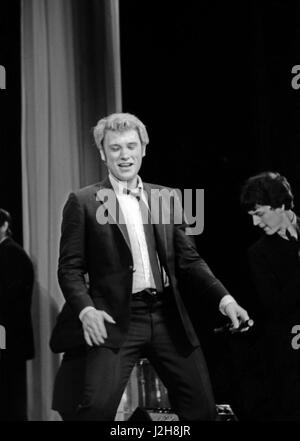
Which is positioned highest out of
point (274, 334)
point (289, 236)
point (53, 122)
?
point (53, 122)

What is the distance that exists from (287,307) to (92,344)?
118cm

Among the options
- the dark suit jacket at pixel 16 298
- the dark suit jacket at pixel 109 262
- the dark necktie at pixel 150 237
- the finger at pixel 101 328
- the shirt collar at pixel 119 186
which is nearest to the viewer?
the finger at pixel 101 328

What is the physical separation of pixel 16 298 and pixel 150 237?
101 cm

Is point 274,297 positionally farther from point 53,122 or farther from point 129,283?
point 53,122

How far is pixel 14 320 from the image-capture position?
3512 millimetres

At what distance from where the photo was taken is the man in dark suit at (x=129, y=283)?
102 inches

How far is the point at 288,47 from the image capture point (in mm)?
3559

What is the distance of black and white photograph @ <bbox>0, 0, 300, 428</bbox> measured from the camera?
346 cm

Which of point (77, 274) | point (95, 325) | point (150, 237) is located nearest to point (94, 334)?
point (95, 325)

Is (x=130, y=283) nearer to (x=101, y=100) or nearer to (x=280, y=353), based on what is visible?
(x=280, y=353)

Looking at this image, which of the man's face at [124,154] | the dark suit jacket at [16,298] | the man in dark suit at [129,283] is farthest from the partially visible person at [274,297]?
the dark suit jacket at [16,298]

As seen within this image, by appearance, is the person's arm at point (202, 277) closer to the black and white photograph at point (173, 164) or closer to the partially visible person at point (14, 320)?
the black and white photograph at point (173, 164)

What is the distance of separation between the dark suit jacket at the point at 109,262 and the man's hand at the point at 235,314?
6cm
